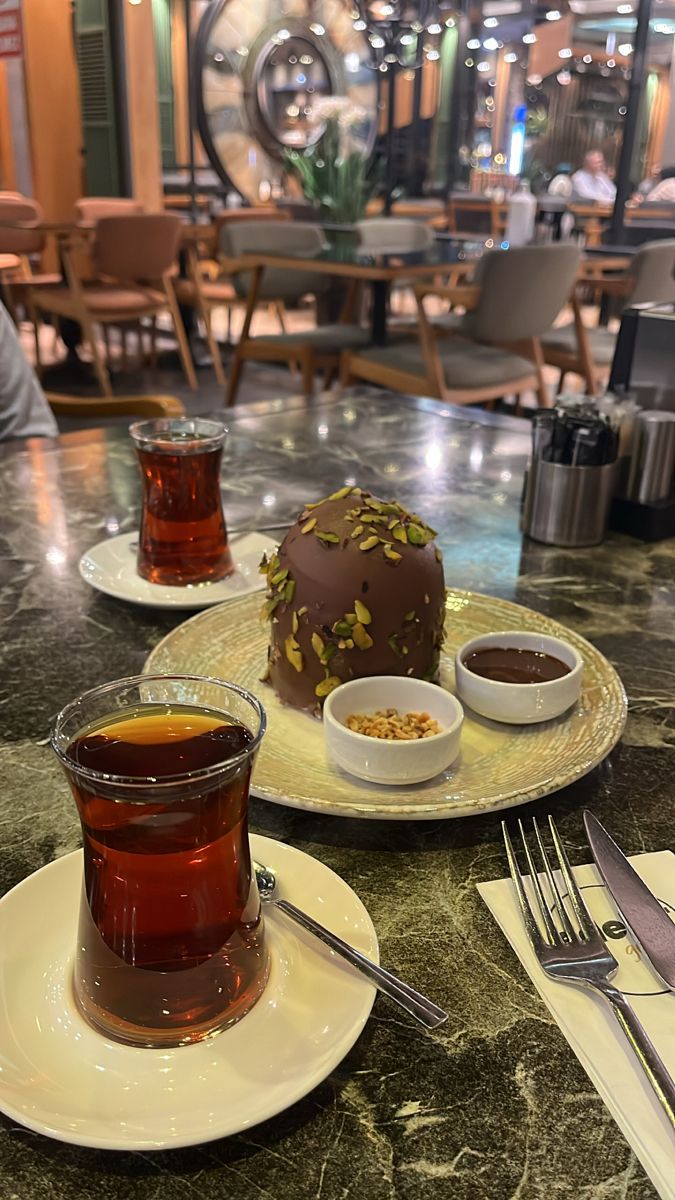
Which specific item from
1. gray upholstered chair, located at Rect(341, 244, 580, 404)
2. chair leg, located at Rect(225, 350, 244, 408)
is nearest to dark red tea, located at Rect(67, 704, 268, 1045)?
gray upholstered chair, located at Rect(341, 244, 580, 404)

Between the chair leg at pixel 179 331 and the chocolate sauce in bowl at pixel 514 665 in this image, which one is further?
the chair leg at pixel 179 331

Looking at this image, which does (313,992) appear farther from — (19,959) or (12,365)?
(12,365)

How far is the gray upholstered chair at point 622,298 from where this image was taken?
416cm

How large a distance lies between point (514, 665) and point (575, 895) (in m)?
0.28

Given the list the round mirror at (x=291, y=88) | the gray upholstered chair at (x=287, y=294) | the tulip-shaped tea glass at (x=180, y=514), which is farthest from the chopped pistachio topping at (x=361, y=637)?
the round mirror at (x=291, y=88)

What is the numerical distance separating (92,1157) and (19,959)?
11 centimetres

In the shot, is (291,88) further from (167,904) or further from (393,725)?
(167,904)

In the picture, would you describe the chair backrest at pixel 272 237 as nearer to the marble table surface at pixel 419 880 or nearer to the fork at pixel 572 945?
the marble table surface at pixel 419 880

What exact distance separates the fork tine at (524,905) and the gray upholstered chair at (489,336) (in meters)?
2.96

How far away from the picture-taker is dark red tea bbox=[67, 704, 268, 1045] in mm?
474

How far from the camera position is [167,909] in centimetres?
49

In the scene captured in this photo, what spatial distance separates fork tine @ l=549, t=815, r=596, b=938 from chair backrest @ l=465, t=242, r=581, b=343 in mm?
3217

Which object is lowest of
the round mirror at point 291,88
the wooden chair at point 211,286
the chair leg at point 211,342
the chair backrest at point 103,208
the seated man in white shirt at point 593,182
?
the chair leg at point 211,342

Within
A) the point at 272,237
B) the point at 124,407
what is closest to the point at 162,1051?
the point at 124,407
